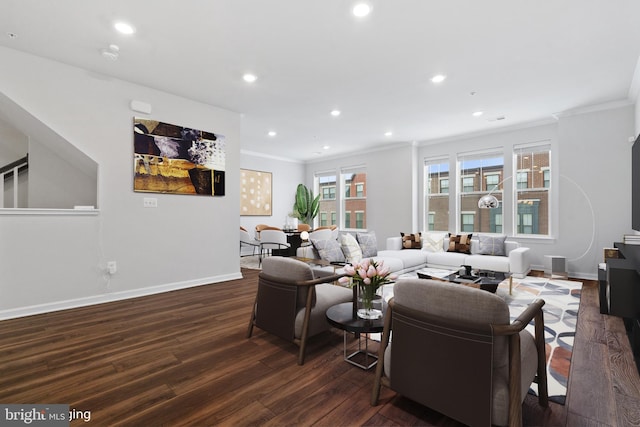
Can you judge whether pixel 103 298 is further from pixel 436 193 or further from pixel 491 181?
pixel 491 181

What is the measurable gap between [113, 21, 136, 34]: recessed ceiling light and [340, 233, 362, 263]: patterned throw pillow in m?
3.73

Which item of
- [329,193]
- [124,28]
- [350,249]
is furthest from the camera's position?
[329,193]

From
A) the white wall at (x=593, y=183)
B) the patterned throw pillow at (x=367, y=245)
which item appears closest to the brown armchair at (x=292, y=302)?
the patterned throw pillow at (x=367, y=245)

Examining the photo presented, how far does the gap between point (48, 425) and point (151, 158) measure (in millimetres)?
3324

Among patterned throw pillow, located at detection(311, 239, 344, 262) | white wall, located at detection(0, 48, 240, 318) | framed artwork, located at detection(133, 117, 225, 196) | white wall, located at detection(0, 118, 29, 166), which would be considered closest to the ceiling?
white wall, located at detection(0, 48, 240, 318)

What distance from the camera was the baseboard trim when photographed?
10.7ft

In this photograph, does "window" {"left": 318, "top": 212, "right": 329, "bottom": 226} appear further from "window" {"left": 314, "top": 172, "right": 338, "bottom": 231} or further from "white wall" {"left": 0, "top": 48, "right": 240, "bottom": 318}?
"white wall" {"left": 0, "top": 48, "right": 240, "bottom": 318}

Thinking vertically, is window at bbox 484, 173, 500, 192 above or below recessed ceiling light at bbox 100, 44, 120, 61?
below

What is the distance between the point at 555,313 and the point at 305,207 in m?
6.83

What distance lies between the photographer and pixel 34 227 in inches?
133

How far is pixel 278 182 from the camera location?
9.22m

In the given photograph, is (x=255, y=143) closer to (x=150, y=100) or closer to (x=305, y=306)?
(x=150, y=100)

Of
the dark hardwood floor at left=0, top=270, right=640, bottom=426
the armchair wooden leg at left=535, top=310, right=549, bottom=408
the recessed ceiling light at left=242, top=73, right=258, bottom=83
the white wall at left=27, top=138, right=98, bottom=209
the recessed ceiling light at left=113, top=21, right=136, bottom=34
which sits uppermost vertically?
the recessed ceiling light at left=242, top=73, right=258, bottom=83

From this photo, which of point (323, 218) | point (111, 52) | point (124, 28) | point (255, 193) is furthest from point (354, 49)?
point (323, 218)
